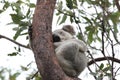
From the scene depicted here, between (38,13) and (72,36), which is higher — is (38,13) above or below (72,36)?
above

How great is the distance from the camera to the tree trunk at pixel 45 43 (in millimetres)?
2723

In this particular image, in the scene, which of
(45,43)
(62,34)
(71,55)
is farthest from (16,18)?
(62,34)

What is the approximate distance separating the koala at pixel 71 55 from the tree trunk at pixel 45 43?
787 mm

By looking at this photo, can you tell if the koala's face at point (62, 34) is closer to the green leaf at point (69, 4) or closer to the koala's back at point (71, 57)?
the koala's back at point (71, 57)

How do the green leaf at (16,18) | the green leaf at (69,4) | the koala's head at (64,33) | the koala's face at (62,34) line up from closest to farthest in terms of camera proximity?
the green leaf at (16,18) → the green leaf at (69,4) → the koala's head at (64,33) → the koala's face at (62,34)

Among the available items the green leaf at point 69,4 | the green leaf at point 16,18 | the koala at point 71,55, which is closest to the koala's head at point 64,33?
the koala at point 71,55

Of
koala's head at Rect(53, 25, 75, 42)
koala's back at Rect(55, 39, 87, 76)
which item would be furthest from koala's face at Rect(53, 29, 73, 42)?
koala's back at Rect(55, 39, 87, 76)

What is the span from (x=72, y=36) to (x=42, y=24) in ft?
5.33

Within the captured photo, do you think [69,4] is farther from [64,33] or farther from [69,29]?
[69,29]

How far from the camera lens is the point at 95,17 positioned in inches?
150

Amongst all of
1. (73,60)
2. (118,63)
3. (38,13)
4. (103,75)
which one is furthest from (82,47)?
(38,13)

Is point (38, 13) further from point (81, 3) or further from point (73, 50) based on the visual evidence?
point (81, 3)

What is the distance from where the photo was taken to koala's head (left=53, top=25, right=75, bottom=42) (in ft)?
13.5

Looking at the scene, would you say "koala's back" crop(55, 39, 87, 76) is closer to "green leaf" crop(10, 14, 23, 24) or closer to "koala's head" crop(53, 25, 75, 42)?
"koala's head" crop(53, 25, 75, 42)
